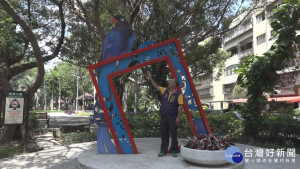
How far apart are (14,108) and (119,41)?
4.13 metres

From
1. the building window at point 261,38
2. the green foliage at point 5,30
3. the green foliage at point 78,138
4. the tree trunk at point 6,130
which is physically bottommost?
the green foliage at point 78,138

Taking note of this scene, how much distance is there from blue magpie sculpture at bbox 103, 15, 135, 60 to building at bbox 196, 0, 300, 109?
18652mm

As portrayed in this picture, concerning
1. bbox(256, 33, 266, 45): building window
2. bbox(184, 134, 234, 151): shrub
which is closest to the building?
bbox(256, 33, 266, 45): building window

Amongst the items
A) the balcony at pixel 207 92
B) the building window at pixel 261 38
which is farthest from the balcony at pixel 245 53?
the balcony at pixel 207 92

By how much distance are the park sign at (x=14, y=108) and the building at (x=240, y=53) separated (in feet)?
62.2

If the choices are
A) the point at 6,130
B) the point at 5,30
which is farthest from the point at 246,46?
the point at 6,130

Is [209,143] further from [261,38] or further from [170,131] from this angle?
[261,38]

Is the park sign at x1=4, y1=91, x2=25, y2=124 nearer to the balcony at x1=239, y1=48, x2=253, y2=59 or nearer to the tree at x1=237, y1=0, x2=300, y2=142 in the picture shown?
the tree at x1=237, y1=0, x2=300, y2=142

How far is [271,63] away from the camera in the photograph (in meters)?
8.30

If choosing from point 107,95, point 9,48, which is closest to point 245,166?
point 107,95

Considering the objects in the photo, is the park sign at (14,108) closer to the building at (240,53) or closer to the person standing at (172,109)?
the person standing at (172,109)

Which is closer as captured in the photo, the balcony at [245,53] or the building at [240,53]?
the building at [240,53]

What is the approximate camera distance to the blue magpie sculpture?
6.75 metres

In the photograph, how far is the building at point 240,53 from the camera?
29.7m
